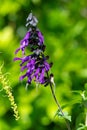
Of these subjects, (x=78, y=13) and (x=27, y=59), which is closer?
(x=27, y=59)

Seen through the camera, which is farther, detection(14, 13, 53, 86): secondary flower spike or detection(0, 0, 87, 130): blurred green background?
detection(0, 0, 87, 130): blurred green background

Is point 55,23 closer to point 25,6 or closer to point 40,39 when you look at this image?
point 25,6

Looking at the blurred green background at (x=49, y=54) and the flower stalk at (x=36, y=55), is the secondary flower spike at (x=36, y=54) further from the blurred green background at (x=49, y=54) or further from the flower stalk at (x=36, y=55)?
the blurred green background at (x=49, y=54)

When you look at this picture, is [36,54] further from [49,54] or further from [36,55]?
[49,54]

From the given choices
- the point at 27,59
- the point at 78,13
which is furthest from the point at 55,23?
the point at 27,59

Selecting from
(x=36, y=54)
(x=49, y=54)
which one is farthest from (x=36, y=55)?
(x=49, y=54)

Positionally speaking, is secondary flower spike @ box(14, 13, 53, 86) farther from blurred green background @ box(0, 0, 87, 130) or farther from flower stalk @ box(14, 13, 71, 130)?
blurred green background @ box(0, 0, 87, 130)

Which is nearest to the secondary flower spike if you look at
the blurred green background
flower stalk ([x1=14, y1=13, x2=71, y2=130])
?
flower stalk ([x1=14, y1=13, x2=71, y2=130])

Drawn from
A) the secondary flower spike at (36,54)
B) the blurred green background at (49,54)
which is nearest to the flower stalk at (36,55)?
the secondary flower spike at (36,54)
